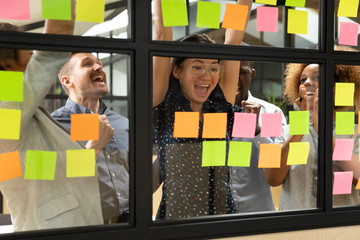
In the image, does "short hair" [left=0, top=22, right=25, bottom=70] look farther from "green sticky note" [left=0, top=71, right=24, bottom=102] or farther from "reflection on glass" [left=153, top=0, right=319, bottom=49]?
"reflection on glass" [left=153, top=0, right=319, bottom=49]

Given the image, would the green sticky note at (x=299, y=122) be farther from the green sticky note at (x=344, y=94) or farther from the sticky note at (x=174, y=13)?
the sticky note at (x=174, y=13)

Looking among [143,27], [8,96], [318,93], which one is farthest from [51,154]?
[318,93]


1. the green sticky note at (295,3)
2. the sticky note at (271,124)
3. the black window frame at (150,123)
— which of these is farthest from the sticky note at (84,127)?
the green sticky note at (295,3)

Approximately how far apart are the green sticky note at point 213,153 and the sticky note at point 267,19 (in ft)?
1.76

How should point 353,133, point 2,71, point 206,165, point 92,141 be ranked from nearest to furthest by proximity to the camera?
1. point 2,71
2. point 92,141
3. point 206,165
4. point 353,133

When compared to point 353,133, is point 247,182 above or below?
below

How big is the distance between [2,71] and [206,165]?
0.89 meters

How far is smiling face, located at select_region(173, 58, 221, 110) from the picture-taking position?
1.80m

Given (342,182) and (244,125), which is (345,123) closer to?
(342,182)

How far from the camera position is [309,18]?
190 centimetres

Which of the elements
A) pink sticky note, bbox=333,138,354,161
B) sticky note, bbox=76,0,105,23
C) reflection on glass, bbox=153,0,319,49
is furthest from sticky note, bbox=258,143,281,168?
sticky note, bbox=76,0,105,23

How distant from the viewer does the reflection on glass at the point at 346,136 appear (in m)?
1.96

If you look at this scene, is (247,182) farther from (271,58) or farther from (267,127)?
(271,58)

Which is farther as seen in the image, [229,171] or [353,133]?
[353,133]
